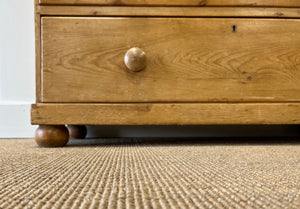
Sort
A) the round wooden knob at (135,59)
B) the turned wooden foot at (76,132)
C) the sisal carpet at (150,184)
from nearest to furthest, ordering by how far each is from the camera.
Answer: the sisal carpet at (150,184), the round wooden knob at (135,59), the turned wooden foot at (76,132)

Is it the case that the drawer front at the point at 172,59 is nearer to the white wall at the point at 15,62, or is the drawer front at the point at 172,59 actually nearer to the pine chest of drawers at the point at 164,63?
the pine chest of drawers at the point at 164,63

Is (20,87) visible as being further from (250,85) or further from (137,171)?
(137,171)

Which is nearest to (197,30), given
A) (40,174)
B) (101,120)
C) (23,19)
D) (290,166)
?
(101,120)

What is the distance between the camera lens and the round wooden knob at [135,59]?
0.78 metres

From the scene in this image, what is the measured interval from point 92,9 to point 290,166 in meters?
0.56

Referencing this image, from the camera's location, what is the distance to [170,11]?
2.67 feet

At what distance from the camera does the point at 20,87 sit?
1218mm

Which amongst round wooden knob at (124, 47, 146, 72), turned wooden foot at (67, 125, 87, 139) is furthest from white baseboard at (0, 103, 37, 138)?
round wooden knob at (124, 47, 146, 72)

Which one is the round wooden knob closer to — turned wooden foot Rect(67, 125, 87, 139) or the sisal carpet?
the sisal carpet

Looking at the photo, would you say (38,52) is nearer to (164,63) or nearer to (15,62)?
(164,63)

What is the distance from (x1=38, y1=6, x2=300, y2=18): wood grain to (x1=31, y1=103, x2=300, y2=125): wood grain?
0.21m

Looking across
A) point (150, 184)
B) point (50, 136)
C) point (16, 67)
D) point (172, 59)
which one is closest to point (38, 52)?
point (50, 136)

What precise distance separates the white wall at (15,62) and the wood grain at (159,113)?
45cm

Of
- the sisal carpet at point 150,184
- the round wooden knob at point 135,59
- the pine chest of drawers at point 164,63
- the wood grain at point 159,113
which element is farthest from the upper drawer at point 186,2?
the sisal carpet at point 150,184
